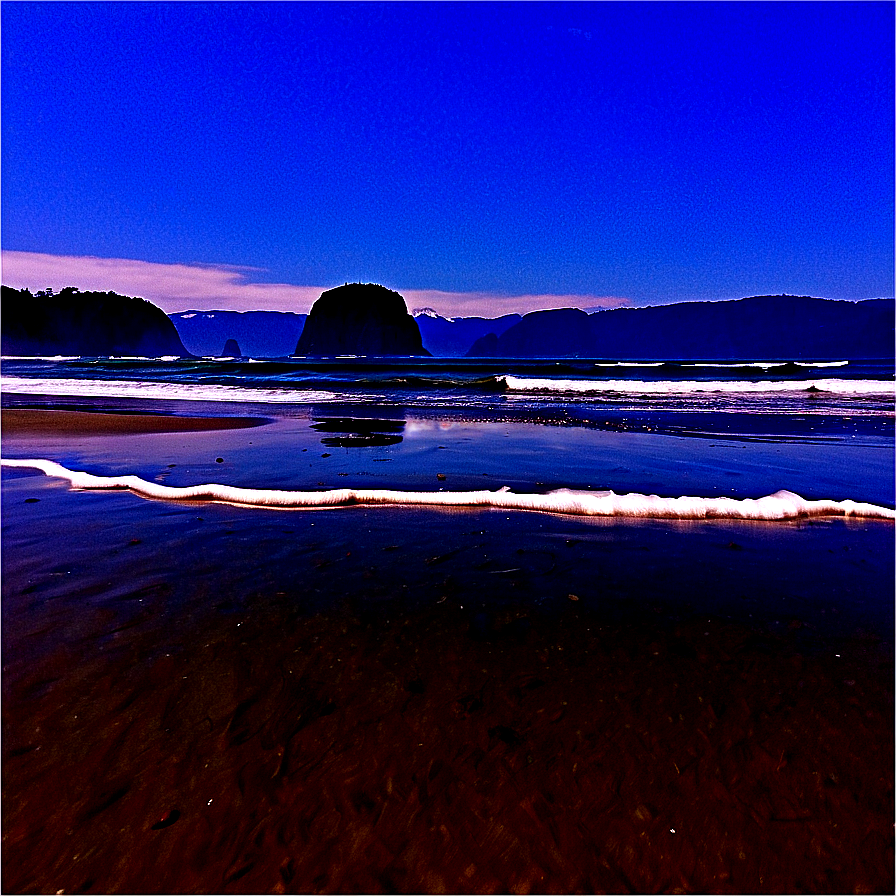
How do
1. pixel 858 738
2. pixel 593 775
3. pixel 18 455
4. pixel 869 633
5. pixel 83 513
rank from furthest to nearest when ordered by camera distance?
pixel 18 455 → pixel 83 513 → pixel 869 633 → pixel 858 738 → pixel 593 775

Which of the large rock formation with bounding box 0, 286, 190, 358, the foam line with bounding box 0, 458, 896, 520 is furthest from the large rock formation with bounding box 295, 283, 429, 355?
the foam line with bounding box 0, 458, 896, 520

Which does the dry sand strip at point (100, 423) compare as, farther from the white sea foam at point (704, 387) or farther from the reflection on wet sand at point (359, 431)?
the white sea foam at point (704, 387)

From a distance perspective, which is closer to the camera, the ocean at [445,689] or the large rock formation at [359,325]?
the ocean at [445,689]

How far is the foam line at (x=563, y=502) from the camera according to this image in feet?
16.4

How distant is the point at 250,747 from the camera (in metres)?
1.94

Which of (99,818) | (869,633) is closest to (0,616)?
(99,818)

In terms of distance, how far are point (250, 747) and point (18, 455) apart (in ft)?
27.3

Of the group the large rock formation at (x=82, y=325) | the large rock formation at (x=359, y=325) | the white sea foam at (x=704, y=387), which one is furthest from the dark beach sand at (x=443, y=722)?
the large rock formation at (x=359, y=325)

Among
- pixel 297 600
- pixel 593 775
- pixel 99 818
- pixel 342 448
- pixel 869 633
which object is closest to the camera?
pixel 99 818

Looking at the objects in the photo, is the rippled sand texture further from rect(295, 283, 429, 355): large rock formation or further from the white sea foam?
rect(295, 283, 429, 355): large rock formation

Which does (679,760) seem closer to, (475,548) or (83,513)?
(475,548)

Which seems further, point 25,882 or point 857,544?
point 857,544

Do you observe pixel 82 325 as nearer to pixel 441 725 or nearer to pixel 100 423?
pixel 100 423

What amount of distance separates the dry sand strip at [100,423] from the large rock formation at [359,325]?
539 feet
